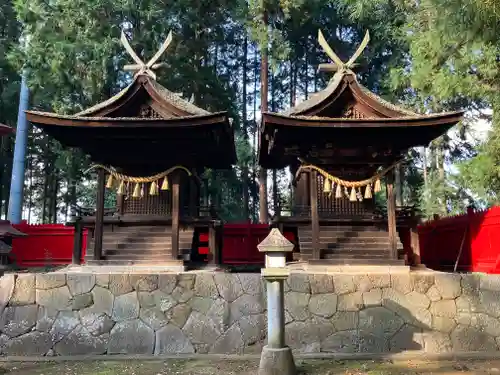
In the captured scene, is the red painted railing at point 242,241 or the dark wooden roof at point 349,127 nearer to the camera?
the dark wooden roof at point 349,127

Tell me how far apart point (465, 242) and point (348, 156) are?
3.92m

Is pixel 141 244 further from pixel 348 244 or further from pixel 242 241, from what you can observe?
pixel 242 241

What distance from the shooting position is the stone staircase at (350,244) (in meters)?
9.55

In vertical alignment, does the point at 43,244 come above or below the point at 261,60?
below

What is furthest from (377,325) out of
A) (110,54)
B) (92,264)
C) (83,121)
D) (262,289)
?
(110,54)

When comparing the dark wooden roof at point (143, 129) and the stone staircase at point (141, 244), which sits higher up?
the dark wooden roof at point (143, 129)

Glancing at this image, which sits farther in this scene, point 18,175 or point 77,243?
point 18,175

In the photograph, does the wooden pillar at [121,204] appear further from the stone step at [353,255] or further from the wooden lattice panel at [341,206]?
the stone step at [353,255]

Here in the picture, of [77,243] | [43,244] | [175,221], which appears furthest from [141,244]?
[43,244]

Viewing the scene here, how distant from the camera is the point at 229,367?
7.36 m

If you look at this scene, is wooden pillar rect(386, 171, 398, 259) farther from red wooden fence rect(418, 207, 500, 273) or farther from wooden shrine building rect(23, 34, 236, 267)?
wooden shrine building rect(23, 34, 236, 267)

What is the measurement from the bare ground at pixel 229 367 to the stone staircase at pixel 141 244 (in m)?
2.41

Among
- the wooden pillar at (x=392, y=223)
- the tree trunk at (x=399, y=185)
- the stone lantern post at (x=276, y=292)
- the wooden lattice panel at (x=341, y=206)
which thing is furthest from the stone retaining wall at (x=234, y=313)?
the tree trunk at (x=399, y=185)

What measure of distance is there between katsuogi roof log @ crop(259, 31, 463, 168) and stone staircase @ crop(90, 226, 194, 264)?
3.17 metres
